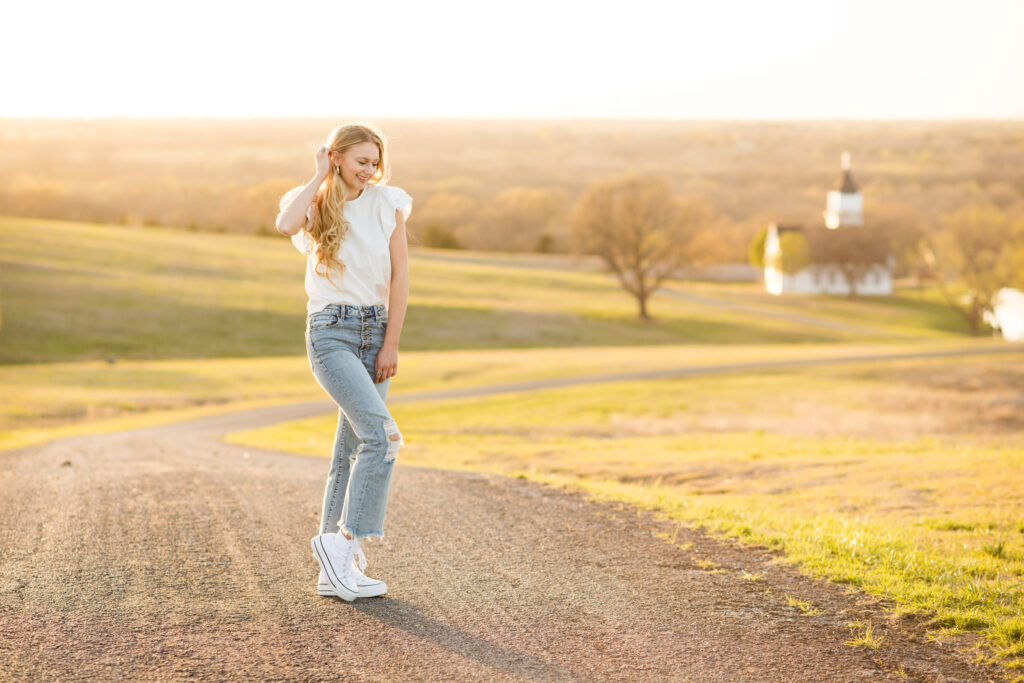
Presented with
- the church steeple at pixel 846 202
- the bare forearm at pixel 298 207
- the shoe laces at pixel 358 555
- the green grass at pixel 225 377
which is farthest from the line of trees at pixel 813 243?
the bare forearm at pixel 298 207

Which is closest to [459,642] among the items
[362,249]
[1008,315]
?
[362,249]

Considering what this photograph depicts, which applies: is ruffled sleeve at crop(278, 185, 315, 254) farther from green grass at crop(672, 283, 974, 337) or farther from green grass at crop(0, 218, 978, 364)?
green grass at crop(672, 283, 974, 337)

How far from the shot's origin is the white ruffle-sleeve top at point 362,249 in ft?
18.8

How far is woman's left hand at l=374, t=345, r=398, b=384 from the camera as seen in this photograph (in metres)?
5.83

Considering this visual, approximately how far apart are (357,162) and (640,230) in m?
66.2

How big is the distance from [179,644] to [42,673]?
0.67 m

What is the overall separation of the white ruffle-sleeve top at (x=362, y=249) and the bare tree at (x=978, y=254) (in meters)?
84.7

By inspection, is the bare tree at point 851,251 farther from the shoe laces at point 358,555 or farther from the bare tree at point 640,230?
the shoe laces at point 358,555

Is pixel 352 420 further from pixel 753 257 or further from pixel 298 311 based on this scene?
pixel 753 257

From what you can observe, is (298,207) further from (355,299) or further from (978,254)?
(978,254)

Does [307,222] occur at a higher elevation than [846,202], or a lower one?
lower

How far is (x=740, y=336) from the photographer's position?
2689 inches

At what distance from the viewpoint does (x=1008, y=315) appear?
9281 cm

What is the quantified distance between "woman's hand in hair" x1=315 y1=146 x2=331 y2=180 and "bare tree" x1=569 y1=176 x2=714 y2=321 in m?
65.0
